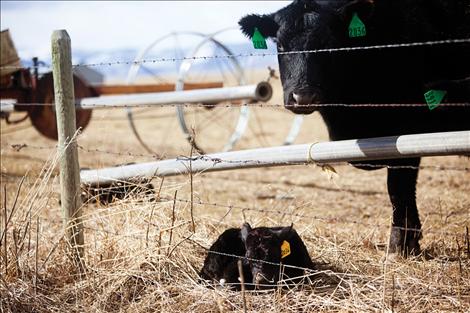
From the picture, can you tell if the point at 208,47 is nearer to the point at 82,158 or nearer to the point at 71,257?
the point at 82,158

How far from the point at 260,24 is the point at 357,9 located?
878 millimetres

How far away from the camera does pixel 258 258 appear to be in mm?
3793

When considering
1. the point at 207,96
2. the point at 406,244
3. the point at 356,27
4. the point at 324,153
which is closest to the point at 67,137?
the point at 324,153

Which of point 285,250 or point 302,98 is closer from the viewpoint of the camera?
point 285,250

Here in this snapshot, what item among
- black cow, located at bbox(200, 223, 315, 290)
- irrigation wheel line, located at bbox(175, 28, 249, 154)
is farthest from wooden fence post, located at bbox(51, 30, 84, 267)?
irrigation wheel line, located at bbox(175, 28, 249, 154)

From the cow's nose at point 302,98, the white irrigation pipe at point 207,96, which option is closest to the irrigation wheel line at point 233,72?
the white irrigation pipe at point 207,96

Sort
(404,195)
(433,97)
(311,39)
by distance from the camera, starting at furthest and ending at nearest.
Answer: (404,195)
(311,39)
(433,97)

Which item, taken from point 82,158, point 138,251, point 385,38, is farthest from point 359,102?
point 82,158

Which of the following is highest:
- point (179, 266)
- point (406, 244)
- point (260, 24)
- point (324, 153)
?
A: point (260, 24)

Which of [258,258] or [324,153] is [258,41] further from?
[258,258]

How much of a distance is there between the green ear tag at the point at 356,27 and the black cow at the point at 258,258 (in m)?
1.60

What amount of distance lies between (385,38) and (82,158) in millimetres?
6798

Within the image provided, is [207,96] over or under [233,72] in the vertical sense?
under

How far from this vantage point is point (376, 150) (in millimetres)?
3514
